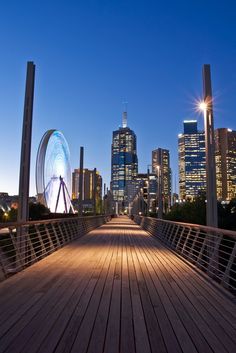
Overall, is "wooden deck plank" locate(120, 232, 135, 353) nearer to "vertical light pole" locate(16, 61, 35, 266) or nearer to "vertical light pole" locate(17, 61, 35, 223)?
"vertical light pole" locate(16, 61, 35, 266)

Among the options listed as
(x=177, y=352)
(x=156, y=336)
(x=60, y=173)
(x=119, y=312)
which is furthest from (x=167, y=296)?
(x=60, y=173)

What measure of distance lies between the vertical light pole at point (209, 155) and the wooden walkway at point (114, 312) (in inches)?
59.8

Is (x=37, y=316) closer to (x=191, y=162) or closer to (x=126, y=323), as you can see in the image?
(x=126, y=323)

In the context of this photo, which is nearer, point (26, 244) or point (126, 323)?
point (126, 323)

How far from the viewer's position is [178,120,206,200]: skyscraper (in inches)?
1998

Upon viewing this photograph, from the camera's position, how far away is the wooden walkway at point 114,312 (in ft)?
11.9

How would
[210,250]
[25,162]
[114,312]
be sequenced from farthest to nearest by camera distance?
[25,162] < [210,250] < [114,312]

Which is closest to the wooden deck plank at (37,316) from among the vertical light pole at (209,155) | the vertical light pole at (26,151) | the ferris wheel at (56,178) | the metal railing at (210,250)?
the metal railing at (210,250)

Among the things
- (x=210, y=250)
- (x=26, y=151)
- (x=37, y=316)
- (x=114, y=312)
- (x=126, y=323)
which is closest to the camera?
(x=126, y=323)

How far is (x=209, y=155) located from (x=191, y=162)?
68.2 metres

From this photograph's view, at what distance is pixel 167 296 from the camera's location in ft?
18.8

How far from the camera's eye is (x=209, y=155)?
926cm

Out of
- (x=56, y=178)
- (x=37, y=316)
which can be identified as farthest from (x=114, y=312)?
(x=56, y=178)

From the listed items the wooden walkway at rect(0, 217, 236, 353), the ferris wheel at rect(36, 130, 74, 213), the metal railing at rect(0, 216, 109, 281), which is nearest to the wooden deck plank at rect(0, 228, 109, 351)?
the wooden walkway at rect(0, 217, 236, 353)
